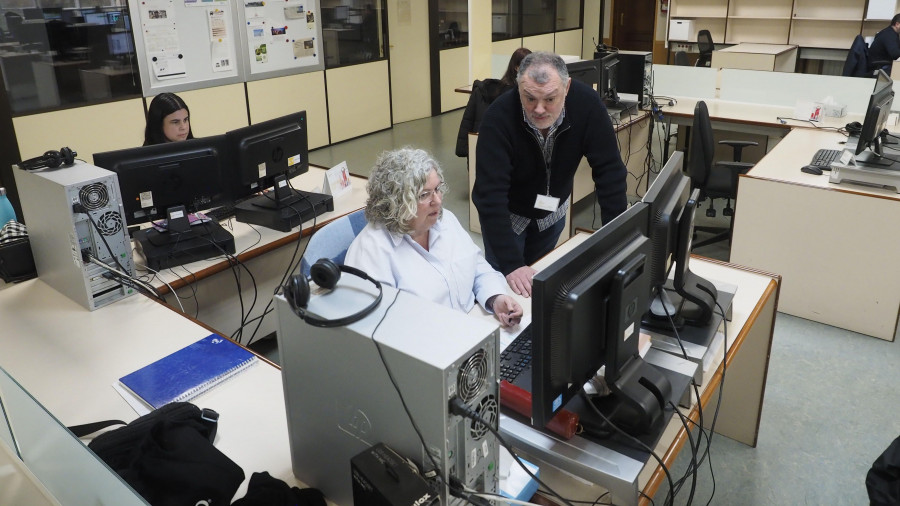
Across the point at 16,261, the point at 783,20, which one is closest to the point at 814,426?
the point at 16,261

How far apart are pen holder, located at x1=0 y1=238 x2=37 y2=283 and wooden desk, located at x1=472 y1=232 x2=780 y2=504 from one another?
1.63 meters

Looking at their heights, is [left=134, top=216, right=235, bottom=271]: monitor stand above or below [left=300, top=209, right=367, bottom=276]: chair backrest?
below

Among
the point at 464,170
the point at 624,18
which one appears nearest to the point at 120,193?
the point at 464,170

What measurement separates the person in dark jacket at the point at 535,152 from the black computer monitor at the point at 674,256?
0.58m

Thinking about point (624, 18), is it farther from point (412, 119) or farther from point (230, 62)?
point (230, 62)

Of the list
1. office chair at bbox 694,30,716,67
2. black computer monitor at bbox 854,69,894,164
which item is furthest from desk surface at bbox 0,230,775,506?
office chair at bbox 694,30,716,67

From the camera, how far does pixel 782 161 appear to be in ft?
12.0

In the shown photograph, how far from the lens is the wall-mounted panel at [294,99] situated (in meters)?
6.17

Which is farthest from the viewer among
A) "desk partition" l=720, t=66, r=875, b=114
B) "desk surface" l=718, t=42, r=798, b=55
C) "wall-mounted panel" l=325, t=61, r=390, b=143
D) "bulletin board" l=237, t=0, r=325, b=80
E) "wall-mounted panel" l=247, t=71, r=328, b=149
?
"desk surface" l=718, t=42, r=798, b=55

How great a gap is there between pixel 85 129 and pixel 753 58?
276 inches

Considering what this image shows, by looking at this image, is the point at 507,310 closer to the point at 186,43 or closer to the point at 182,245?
the point at 182,245

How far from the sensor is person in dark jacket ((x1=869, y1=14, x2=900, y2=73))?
7020 millimetres

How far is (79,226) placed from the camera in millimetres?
2062

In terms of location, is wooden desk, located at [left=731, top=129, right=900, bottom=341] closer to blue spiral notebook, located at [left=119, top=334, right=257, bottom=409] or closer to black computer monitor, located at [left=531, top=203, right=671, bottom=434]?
black computer monitor, located at [left=531, top=203, right=671, bottom=434]
